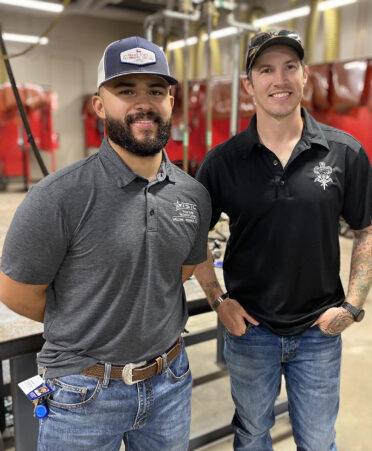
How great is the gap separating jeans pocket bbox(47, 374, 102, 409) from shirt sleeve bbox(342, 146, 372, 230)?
0.88 metres

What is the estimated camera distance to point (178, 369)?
3.62ft

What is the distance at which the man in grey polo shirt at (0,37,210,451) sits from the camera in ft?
2.96

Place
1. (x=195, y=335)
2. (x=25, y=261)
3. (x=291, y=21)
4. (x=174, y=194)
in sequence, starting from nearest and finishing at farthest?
(x=25, y=261) → (x=174, y=194) → (x=195, y=335) → (x=291, y=21)

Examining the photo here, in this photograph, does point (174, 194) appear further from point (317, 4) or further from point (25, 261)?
point (317, 4)

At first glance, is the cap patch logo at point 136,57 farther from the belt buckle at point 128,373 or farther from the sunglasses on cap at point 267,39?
the belt buckle at point 128,373

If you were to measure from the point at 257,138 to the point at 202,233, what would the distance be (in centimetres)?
36

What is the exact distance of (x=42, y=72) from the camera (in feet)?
30.5

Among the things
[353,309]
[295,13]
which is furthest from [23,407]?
[295,13]

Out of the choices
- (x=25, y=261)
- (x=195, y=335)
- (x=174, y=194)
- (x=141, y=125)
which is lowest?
(x=195, y=335)

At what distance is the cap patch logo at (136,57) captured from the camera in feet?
3.07

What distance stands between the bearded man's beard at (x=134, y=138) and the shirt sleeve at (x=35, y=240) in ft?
0.70

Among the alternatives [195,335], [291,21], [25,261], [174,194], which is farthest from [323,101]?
[25,261]

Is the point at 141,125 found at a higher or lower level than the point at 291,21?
lower

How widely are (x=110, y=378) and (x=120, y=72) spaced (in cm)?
71
